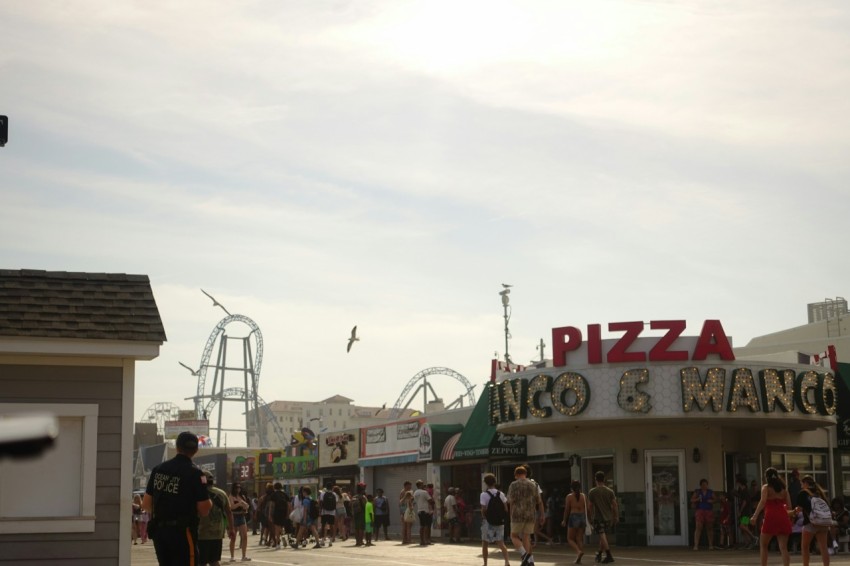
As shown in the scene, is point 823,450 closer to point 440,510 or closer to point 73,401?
point 440,510

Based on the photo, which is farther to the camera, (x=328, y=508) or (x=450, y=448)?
(x=450, y=448)

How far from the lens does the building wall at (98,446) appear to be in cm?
1341

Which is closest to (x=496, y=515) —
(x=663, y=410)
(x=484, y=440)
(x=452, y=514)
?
(x=663, y=410)

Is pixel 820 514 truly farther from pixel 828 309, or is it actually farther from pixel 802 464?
pixel 828 309

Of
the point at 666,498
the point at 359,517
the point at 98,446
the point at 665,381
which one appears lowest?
the point at 359,517

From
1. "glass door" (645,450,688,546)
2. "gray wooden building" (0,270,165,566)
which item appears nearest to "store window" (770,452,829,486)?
"glass door" (645,450,688,546)

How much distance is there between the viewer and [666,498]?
27.5 m

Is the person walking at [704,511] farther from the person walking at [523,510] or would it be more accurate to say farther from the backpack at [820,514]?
the backpack at [820,514]

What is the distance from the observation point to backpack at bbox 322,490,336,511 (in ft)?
101

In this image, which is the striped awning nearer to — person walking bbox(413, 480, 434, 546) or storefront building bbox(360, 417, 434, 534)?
storefront building bbox(360, 417, 434, 534)

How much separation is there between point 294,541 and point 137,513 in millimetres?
8812

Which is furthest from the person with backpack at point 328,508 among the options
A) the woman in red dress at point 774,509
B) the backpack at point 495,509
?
the woman in red dress at point 774,509

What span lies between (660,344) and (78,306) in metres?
15.8

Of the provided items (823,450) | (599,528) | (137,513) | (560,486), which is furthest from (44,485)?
(137,513)
